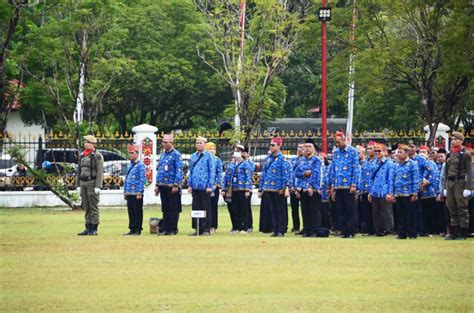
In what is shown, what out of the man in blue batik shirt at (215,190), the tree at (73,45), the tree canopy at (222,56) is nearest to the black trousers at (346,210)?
the man in blue batik shirt at (215,190)

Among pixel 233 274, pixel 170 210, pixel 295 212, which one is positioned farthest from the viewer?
pixel 295 212

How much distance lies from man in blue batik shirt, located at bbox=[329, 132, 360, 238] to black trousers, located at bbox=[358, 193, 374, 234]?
1796 millimetres

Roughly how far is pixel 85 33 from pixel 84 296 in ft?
76.4

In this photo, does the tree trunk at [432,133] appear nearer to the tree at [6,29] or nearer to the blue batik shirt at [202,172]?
the tree at [6,29]

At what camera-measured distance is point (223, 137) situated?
134 ft

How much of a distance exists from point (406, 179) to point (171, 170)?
459 cm

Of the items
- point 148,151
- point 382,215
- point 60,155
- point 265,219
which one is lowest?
point 265,219

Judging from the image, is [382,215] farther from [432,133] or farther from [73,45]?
[73,45]

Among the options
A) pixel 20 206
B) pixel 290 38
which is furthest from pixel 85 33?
pixel 290 38

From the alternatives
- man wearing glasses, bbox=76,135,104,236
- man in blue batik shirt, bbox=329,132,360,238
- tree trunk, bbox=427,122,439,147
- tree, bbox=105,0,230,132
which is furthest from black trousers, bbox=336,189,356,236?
tree, bbox=105,0,230,132

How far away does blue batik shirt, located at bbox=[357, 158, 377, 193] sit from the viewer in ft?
84.5

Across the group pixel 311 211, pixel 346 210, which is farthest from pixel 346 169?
pixel 311 211

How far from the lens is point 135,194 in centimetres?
2495

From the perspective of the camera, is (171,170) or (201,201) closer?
(201,201)
